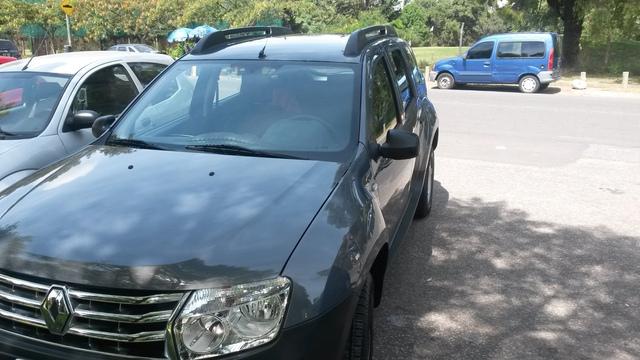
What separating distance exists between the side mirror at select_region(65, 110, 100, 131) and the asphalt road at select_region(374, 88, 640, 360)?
274cm

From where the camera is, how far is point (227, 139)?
3410mm

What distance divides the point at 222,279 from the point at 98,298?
45 centimetres

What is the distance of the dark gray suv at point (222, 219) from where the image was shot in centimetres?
215

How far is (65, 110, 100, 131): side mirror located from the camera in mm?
4867

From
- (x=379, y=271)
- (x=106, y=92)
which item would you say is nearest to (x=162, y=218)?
(x=379, y=271)

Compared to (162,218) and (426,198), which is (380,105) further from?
(426,198)

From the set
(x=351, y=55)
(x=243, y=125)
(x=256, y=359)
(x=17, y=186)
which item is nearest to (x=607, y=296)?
(x=351, y=55)

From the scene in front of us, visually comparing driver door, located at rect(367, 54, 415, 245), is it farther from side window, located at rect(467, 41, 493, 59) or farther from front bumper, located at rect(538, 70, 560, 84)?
side window, located at rect(467, 41, 493, 59)

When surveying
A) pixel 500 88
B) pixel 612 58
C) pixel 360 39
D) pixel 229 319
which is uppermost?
pixel 360 39

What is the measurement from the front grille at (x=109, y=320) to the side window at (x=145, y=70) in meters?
4.24

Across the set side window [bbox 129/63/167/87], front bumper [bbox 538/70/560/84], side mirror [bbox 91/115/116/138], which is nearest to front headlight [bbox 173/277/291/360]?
side mirror [bbox 91/115/116/138]

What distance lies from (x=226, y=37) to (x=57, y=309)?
9.38 ft

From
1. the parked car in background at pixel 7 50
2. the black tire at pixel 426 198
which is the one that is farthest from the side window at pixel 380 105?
the parked car in background at pixel 7 50

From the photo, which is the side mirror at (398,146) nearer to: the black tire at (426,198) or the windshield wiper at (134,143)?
the windshield wiper at (134,143)
